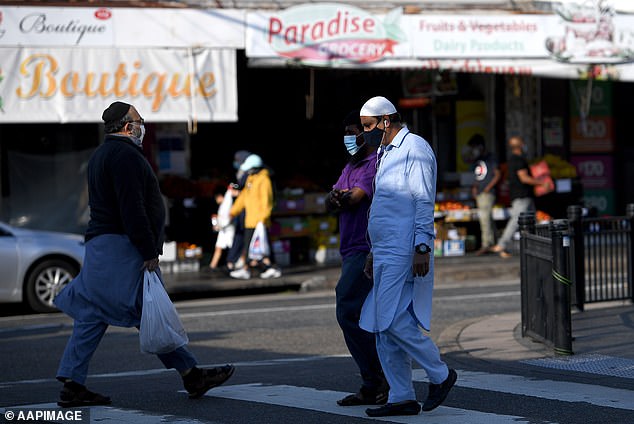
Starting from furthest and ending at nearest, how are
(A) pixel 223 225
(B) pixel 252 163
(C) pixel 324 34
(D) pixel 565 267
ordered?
(C) pixel 324 34 < (A) pixel 223 225 < (B) pixel 252 163 < (D) pixel 565 267

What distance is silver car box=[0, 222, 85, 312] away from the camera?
591 inches

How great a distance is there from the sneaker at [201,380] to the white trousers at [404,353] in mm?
1245

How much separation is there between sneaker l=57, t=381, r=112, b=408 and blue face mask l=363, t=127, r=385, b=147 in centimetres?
246

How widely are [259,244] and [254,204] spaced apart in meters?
0.60

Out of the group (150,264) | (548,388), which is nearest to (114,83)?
(150,264)

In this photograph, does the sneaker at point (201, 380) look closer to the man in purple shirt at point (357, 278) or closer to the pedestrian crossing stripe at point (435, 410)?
the pedestrian crossing stripe at point (435, 410)

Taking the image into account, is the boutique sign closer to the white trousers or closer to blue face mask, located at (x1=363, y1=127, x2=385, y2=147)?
blue face mask, located at (x1=363, y1=127, x2=385, y2=147)

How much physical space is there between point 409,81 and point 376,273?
573 inches

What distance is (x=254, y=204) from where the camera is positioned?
57.4ft

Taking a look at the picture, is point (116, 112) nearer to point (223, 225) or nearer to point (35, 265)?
point (35, 265)

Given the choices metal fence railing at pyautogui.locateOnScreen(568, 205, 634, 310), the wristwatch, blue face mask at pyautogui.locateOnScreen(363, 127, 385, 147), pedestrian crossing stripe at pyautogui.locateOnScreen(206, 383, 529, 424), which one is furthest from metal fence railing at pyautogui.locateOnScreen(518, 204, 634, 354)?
the wristwatch

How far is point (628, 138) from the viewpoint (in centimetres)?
2355

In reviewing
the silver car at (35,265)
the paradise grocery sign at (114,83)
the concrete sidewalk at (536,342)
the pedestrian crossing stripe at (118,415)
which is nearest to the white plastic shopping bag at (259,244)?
the paradise grocery sign at (114,83)

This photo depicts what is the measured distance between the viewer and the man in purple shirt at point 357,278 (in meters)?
7.79
